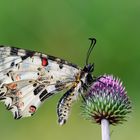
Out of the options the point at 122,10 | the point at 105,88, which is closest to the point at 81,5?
the point at 122,10

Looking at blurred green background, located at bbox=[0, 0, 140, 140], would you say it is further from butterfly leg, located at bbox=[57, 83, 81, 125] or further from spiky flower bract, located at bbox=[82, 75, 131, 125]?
butterfly leg, located at bbox=[57, 83, 81, 125]

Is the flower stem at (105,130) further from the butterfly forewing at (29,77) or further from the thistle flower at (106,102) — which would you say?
the butterfly forewing at (29,77)

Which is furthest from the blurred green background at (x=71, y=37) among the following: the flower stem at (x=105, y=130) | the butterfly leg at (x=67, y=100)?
the flower stem at (x=105, y=130)

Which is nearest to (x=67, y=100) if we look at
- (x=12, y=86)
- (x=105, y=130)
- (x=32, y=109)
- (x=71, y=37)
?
(x=32, y=109)

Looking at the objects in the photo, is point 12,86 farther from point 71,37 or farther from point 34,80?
point 71,37

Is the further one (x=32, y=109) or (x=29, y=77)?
(x=29, y=77)

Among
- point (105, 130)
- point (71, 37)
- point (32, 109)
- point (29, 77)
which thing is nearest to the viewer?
point (105, 130)
